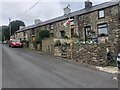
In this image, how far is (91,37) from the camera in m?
27.7

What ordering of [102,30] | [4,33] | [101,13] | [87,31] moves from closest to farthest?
[102,30], [101,13], [87,31], [4,33]

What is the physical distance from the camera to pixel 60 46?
74.6ft

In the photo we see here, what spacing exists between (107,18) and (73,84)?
1674 cm

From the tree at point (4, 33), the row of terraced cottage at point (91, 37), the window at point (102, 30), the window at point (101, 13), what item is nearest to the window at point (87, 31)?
the row of terraced cottage at point (91, 37)

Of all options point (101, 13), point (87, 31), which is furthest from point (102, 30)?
point (87, 31)

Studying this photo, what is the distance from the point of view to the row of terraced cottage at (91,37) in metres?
17.9

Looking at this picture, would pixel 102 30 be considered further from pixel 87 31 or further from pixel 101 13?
pixel 87 31

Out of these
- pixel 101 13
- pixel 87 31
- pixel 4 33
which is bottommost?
pixel 87 31

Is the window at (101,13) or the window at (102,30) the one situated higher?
the window at (101,13)

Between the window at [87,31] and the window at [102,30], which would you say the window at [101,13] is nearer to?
the window at [102,30]

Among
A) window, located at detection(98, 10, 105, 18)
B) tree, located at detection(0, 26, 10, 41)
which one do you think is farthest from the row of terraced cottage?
tree, located at detection(0, 26, 10, 41)

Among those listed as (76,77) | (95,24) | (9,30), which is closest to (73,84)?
(76,77)

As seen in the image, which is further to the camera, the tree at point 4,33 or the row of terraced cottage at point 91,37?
the tree at point 4,33

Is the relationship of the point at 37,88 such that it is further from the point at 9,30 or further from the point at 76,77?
the point at 9,30
